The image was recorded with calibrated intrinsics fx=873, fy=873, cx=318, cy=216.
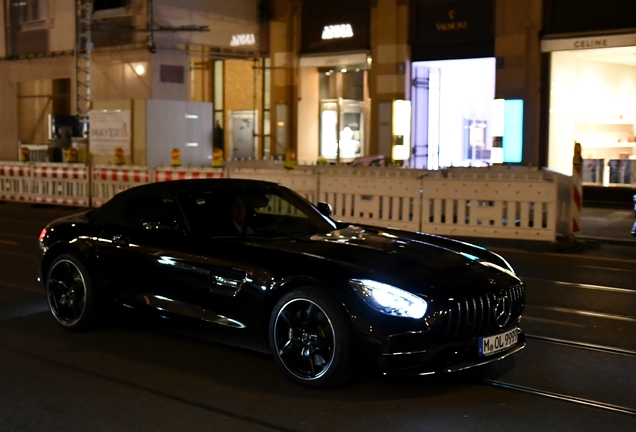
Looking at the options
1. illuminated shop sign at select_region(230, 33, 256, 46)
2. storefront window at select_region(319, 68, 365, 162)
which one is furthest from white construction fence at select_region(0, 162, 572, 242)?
illuminated shop sign at select_region(230, 33, 256, 46)

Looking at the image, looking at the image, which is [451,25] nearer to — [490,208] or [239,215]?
[490,208]

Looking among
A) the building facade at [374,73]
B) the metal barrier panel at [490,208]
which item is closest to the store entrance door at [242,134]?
the building facade at [374,73]

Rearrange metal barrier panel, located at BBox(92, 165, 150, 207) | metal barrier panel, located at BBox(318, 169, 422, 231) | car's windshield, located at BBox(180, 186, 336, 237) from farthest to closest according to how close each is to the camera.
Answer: metal barrier panel, located at BBox(92, 165, 150, 207) → metal barrier panel, located at BBox(318, 169, 422, 231) → car's windshield, located at BBox(180, 186, 336, 237)

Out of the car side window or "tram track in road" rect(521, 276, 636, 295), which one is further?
"tram track in road" rect(521, 276, 636, 295)

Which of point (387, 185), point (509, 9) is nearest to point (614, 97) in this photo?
point (509, 9)

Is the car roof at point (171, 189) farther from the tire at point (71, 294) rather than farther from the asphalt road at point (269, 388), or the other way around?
the asphalt road at point (269, 388)

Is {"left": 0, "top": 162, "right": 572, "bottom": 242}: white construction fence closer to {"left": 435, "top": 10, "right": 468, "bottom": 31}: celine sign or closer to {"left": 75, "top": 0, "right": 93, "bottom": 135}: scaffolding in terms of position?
{"left": 435, "top": 10, "right": 468, "bottom": 31}: celine sign

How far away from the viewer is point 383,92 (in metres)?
23.6

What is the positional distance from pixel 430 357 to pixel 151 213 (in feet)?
9.80

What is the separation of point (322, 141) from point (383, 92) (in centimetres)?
362

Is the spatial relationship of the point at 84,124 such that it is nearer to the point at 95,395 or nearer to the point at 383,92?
the point at 383,92

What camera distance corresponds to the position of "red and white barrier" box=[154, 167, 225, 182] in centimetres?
1833

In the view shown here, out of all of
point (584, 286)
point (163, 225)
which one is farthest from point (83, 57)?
point (163, 225)

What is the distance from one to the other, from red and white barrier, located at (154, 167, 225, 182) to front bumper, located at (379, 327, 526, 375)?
12.6 metres
